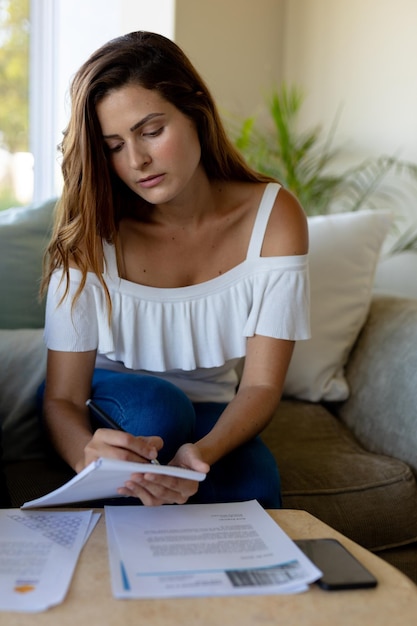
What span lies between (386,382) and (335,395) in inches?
6.3

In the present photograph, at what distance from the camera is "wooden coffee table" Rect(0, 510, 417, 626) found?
79 cm

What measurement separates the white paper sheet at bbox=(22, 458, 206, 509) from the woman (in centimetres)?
16

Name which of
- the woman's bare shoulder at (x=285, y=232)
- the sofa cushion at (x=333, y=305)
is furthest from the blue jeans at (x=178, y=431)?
the sofa cushion at (x=333, y=305)

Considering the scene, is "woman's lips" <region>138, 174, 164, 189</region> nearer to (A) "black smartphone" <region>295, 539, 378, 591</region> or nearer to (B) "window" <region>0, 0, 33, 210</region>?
(A) "black smartphone" <region>295, 539, 378, 591</region>

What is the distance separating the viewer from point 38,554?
3.06 ft

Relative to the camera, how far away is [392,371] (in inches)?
69.9

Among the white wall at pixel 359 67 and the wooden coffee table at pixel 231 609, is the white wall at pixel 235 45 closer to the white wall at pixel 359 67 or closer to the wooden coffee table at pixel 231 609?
the white wall at pixel 359 67

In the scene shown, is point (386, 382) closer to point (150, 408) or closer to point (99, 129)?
point (150, 408)

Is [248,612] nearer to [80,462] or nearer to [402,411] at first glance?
[80,462]

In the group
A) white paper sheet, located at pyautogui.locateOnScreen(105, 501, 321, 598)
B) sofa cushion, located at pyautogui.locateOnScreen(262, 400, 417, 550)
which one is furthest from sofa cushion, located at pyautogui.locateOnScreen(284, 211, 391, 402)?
white paper sheet, located at pyautogui.locateOnScreen(105, 501, 321, 598)

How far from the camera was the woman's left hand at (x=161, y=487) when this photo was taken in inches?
41.6

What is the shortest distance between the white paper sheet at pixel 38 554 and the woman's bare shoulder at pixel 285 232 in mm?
660

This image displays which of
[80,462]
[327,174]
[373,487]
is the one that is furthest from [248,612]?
[327,174]

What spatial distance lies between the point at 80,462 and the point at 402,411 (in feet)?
2.59
